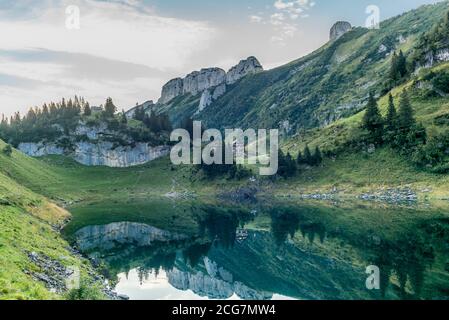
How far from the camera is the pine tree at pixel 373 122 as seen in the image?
162 meters

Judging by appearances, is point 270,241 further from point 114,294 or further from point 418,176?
point 418,176

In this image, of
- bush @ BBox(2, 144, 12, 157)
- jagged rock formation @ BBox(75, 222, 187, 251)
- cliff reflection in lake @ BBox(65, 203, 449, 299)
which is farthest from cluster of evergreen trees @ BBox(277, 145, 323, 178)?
bush @ BBox(2, 144, 12, 157)

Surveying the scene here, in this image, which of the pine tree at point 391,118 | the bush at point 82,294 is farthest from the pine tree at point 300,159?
the bush at point 82,294

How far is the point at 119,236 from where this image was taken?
85312 millimetres

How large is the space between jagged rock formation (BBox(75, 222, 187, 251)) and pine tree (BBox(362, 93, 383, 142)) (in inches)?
4106

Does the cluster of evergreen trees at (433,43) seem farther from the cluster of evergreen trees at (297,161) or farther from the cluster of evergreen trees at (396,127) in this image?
the cluster of evergreen trees at (297,161)

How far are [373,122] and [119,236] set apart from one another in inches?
4680

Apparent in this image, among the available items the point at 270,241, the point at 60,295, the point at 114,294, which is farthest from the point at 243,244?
the point at 60,295

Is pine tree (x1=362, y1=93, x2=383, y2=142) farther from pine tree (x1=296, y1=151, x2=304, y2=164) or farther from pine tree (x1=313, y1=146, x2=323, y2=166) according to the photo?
pine tree (x1=296, y1=151, x2=304, y2=164)

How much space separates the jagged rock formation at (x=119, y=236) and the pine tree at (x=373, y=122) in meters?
104

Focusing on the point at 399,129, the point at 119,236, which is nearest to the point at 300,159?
the point at 399,129

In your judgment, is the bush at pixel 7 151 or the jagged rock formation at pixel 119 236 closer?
the jagged rock formation at pixel 119 236

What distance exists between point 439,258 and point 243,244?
114 ft

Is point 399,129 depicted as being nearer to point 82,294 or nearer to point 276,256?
point 276,256
